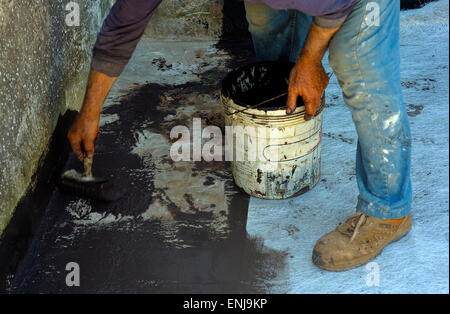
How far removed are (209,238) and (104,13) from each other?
2.48 meters

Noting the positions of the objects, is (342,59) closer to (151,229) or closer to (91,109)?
(91,109)

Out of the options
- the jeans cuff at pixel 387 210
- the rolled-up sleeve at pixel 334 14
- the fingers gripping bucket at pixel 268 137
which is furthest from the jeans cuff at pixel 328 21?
the jeans cuff at pixel 387 210

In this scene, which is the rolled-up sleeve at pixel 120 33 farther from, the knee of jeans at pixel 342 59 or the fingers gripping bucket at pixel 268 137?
the knee of jeans at pixel 342 59

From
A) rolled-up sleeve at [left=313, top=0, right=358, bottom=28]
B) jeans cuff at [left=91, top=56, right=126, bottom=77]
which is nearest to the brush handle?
jeans cuff at [left=91, top=56, right=126, bottom=77]

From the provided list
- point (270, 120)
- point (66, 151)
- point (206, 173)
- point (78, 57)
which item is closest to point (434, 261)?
point (270, 120)

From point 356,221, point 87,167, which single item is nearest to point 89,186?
point 87,167

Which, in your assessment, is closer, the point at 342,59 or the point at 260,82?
the point at 342,59

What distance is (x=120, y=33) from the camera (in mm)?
2273

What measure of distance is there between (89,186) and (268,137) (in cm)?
95

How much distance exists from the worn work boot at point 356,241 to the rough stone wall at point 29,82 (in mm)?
→ 1395

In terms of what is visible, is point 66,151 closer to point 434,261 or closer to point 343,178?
point 343,178

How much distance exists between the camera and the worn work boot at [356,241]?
7.85 ft

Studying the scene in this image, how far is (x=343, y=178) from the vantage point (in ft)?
9.67

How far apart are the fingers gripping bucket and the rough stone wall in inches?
37.1
